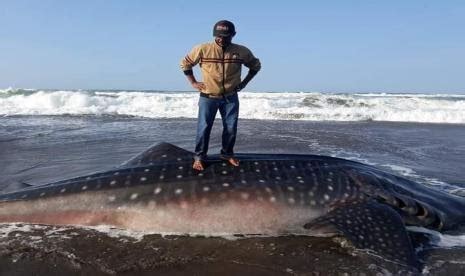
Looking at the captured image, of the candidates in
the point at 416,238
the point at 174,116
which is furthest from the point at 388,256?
the point at 174,116

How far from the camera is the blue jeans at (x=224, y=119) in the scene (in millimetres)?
6648

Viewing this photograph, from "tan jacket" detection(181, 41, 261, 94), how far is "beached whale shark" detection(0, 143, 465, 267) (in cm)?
123

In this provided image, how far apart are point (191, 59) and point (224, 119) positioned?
39.1 inches

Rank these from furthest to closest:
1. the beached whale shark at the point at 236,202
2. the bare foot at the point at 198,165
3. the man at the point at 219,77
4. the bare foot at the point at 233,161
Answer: the man at the point at 219,77, the bare foot at the point at 233,161, the bare foot at the point at 198,165, the beached whale shark at the point at 236,202

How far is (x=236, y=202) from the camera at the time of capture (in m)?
5.50

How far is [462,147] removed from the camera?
44.2 feet

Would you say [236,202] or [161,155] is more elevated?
[161,155]

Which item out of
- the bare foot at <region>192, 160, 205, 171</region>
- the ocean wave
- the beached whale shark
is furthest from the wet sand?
the ocean wave

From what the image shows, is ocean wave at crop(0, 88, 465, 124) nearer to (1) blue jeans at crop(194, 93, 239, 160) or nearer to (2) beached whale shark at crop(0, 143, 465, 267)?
(1) blue jeans at crop(194, 93, 239, 160)

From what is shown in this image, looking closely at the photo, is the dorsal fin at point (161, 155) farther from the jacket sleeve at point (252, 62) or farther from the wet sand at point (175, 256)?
the jacket sleeve at point (252, 62)

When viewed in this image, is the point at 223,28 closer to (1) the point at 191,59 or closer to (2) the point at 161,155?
(1) the point at 191,59

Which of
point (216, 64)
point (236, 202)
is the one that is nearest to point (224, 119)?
point (216, 64)

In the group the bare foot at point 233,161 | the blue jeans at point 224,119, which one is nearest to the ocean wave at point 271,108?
the blue jeans at point 224,119

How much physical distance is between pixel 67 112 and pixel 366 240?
27785 mm
